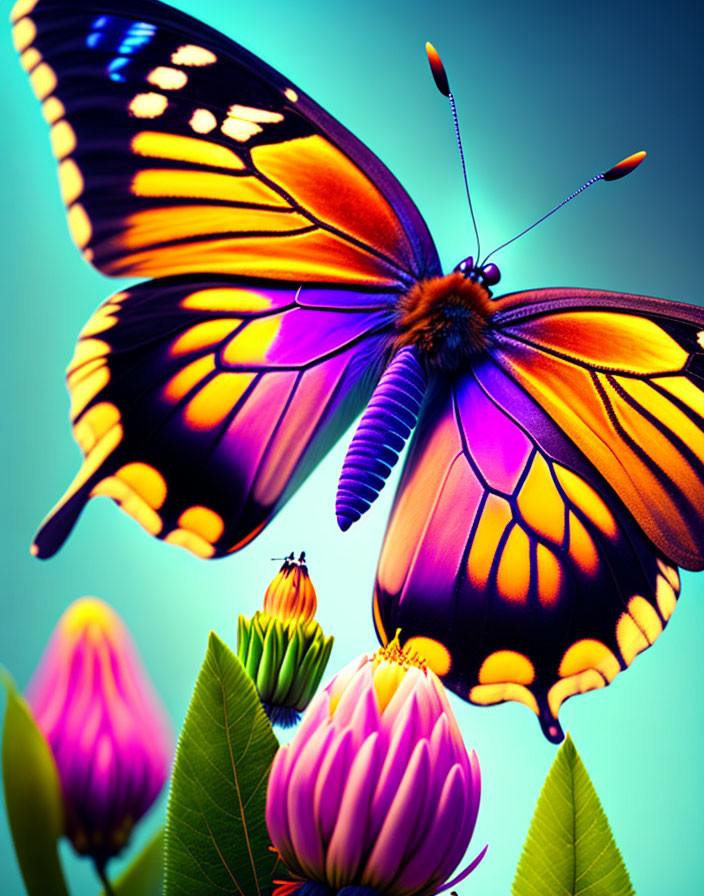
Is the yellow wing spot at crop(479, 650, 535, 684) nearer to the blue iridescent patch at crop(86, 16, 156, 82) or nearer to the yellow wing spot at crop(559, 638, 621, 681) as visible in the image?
the yellow wing spot at crop(559, 638, 621, 681)

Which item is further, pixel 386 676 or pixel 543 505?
pixel 543 505

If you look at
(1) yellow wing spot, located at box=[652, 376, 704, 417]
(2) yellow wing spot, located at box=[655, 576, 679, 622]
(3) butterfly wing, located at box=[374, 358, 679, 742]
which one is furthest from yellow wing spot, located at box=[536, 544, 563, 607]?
(1) yellow wing spot, located at box=[652, 376, 704, 417]

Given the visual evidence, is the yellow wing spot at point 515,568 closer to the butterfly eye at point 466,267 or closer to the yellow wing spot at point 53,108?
the butterfly eye at point 466,267

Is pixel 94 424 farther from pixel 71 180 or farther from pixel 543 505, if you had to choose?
pixel 543 505

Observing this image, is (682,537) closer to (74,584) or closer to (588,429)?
(588,429)

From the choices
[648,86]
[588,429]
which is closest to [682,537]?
[588,429]

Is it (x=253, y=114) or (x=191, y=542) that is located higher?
(x=253, y=114)

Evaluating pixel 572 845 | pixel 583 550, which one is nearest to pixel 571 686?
pixel 583 550
